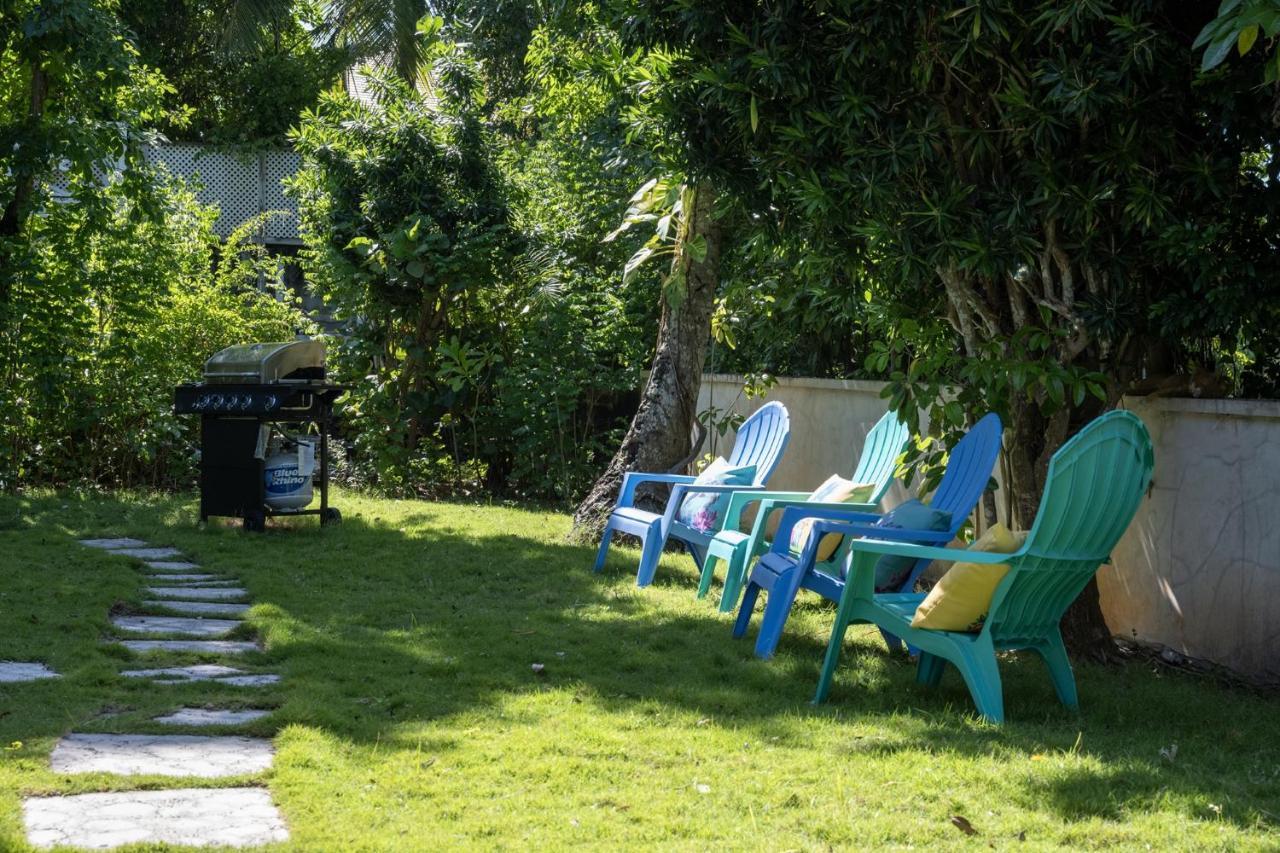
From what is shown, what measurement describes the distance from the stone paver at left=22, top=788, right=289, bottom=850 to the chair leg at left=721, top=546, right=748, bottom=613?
11.1 ft

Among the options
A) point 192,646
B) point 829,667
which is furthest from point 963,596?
point 192,646

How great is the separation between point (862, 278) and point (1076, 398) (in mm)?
1362

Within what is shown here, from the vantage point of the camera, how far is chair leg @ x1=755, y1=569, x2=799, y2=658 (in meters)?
5.62

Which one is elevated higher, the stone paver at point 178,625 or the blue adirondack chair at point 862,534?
the blue adirondack chair at point 862,534

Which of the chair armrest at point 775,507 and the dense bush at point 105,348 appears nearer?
the chair armrest at point 775,507

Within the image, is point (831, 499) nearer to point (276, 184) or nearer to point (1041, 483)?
point (1041, 483)

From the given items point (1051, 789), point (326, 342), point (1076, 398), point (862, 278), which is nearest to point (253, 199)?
point (326, 342)

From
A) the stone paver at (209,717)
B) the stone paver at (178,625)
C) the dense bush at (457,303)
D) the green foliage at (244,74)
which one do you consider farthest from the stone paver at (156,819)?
the green foliage at (244,74)

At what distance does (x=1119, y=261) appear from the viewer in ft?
17.8

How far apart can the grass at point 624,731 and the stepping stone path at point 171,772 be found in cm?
7

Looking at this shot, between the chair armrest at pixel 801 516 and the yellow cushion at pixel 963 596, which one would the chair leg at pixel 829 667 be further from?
the chair armrest at pixel 801 516

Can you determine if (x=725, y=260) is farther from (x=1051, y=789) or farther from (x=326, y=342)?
(x=1051, y=789)

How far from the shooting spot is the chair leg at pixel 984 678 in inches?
180

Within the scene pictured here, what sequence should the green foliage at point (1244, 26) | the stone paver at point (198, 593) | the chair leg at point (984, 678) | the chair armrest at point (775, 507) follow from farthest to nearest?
the stone paver at point (198, 593)
the chair armrest at point (775, 507)
the chair leg at point (984, 678)
the green foliage at point (1244, 26)
